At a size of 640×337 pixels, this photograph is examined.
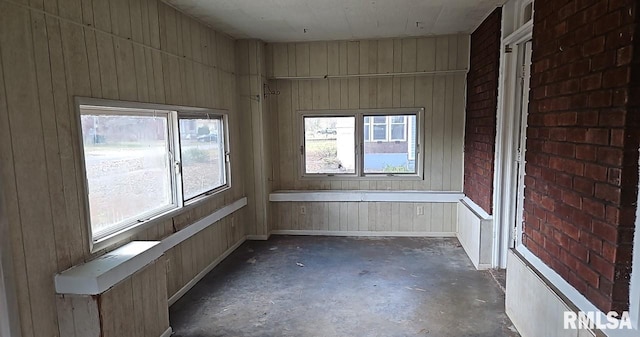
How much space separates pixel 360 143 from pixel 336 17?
192 centimetres

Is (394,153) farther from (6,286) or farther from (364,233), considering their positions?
(6,286)

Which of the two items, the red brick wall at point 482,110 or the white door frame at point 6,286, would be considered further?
the red brick wall at point 482,110

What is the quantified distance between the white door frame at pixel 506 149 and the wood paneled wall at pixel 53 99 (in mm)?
3180

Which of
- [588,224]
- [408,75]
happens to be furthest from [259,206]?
[588,224]

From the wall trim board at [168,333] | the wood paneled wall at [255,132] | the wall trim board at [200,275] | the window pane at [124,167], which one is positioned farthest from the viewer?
the wood paneled wall at [255,132]

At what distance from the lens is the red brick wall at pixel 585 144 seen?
67.5 inches

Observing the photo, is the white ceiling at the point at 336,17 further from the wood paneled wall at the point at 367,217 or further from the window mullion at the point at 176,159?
the wood paneled wall at the point at 367,217

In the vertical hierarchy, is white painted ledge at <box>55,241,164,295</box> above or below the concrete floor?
above

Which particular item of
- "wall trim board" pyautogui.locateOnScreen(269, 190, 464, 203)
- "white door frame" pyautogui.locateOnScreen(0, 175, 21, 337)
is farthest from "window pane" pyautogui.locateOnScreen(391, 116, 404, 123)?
"white door frame" pyautogui.locateOnScreen(0, 175, 21, 337)

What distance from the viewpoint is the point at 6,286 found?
188 cm

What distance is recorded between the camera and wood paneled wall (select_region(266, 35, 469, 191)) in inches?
197

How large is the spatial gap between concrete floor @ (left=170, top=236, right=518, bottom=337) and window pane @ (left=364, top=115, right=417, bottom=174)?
3.67 ft

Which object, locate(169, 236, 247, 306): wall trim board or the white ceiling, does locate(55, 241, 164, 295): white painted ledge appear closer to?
locate(169, 236, 247, 306): wall trim board

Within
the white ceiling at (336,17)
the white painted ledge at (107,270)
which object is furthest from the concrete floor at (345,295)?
the white ceiling at (336,17)
